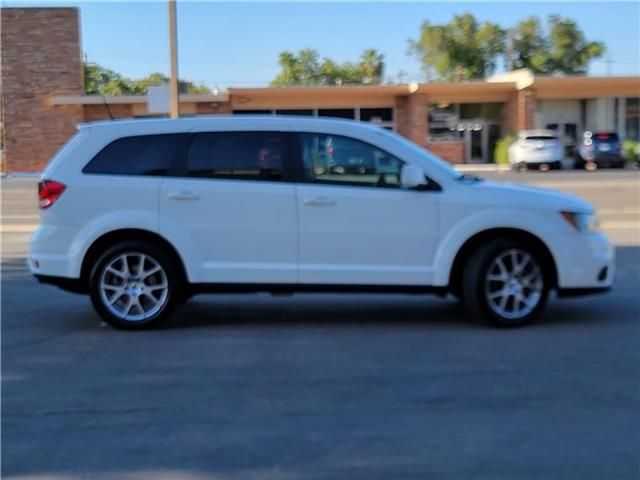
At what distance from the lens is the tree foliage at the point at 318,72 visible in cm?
7012

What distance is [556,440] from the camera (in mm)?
5148

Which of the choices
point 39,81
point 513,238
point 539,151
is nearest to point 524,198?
point 513,238

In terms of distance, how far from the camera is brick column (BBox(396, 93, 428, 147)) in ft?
152

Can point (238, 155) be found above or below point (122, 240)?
above

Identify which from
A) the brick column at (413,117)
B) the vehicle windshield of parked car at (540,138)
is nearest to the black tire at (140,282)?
the vehicle windshield of parked car at (540,138)

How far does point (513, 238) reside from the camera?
26.0ft

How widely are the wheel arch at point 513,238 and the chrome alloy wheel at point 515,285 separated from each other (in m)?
0.09

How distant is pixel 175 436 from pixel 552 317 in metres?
4.42

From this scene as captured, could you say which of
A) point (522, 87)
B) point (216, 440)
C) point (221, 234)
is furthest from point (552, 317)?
point (522, 87)

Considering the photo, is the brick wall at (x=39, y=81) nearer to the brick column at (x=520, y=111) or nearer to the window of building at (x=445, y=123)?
the window of building at (x=445, y=123)

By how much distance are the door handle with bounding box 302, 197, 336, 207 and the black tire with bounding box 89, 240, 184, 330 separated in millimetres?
1304

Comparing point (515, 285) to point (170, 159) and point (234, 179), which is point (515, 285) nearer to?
point (234, 179)

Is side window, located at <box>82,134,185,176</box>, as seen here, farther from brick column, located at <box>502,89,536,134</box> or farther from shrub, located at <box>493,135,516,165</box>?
brick column, located at <box>502,89,536,134</box>

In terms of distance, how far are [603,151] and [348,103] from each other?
13.0m
